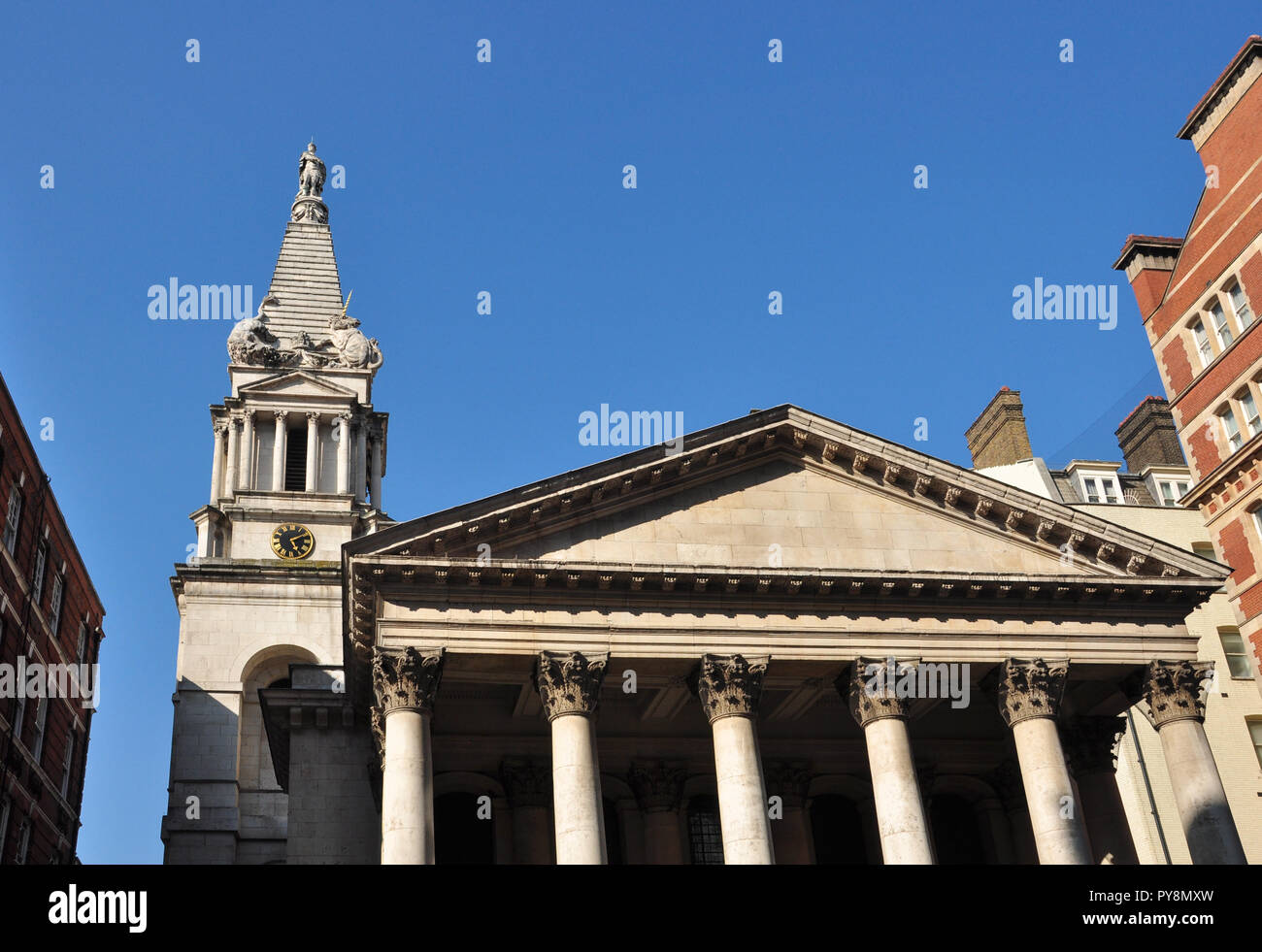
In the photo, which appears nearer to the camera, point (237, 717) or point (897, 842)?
point (897, 842)

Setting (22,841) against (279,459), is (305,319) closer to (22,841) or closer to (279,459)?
(279,459)

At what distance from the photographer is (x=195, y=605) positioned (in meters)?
49.3

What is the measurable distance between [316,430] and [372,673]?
2559 centimetres

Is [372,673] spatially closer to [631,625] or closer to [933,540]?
[631,625]

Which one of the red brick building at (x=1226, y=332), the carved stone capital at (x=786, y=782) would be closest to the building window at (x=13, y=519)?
the carved stone capital at (x=786, y=782)

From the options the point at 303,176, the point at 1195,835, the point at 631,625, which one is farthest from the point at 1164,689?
the point at 303,176

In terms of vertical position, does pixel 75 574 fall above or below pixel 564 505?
above

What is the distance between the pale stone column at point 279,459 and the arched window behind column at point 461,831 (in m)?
20.6

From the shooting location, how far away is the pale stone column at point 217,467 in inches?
2137

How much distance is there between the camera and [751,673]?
32125 millimetres

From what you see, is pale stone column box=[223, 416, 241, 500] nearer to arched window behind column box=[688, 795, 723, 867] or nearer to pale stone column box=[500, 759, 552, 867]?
pale stone column box=[500, 759, 552, 867]

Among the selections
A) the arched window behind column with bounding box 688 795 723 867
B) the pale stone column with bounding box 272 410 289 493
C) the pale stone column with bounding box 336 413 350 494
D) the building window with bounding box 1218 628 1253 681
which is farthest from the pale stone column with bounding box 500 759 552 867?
the building window with bounding box 1218 628 1253 681

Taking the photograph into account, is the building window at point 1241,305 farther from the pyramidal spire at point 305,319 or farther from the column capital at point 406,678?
the pyramidal spire at point 305,319

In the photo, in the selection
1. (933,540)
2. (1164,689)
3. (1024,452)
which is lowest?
(1164,689)
